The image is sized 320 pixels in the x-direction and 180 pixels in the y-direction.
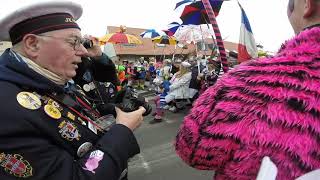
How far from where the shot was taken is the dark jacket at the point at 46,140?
121 cm

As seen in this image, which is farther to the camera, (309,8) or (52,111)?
(52,111)

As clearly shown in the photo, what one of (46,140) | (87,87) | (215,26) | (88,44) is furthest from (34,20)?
(215,26)

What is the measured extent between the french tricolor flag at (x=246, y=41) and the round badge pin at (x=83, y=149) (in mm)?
4252

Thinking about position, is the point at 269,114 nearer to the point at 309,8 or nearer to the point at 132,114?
the point at 309,8

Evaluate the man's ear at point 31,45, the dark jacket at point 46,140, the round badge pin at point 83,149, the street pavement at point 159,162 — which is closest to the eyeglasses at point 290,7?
the dark jacket at point 46,140

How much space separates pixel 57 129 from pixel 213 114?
658mm

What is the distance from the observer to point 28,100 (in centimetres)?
135

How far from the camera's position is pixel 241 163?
100 cm

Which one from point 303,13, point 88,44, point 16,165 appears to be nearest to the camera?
point 303,13

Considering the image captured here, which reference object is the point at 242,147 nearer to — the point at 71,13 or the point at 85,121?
the point at 85,121

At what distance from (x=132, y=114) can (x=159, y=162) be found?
392cm

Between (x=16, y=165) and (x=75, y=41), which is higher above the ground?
(x=75, y=41)

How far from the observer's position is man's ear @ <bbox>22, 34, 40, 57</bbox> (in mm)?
1553

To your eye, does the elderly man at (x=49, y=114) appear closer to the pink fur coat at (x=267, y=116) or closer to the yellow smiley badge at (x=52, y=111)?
the yellow smiley badge at (x=52, y=111)
